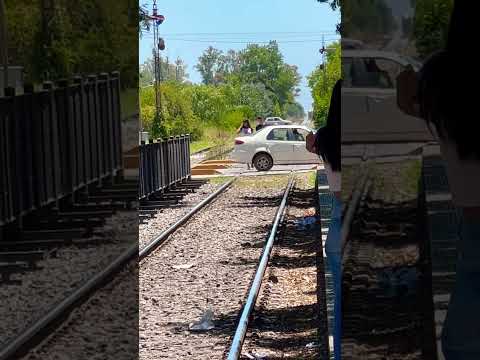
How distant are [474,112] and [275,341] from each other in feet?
13.2

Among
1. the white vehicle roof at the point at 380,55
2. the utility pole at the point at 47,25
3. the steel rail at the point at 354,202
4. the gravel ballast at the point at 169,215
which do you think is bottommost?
the gravel ballast at the point at 169,215

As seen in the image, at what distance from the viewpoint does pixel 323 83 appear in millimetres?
5293

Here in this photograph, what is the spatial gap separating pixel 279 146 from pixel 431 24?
13.1 meters

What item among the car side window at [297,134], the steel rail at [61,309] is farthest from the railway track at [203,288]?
the steel rail at [61,309]

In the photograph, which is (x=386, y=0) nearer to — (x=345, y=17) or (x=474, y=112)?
(x=345, y=17)

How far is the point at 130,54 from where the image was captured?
9.55 ft

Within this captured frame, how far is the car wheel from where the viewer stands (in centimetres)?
1698

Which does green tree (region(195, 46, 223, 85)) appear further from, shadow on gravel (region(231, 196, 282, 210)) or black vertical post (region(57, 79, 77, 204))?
shadow on gravel (region(231, 196, 282, 210))

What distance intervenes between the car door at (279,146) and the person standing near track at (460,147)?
36.4ft

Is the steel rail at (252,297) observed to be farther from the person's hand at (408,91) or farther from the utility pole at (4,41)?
the person's hand at (408,91)

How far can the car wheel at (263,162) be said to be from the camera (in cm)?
1698

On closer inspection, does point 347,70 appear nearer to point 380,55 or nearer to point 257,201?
point 380,55

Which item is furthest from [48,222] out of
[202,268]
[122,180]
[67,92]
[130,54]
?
[202,268]

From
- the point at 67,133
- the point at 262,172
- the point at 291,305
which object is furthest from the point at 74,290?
the point at 262,172
